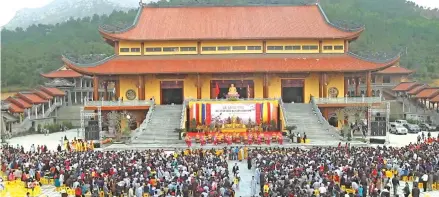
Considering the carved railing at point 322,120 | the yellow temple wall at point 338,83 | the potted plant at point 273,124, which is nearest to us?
the carved railing at point 322,120

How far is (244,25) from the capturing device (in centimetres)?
5178

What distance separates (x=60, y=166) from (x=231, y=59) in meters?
26.2

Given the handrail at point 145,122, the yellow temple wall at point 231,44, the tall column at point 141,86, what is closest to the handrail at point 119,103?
the handrail at point 145,122

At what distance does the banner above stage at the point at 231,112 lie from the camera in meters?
42.1

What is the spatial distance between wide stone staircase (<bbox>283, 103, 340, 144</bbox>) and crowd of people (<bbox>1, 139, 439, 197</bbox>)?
9.48 metres

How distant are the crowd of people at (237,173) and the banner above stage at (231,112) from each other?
12463 mm

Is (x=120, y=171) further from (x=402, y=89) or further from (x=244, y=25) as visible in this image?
(x=402, y=89)

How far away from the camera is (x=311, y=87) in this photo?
4912cm

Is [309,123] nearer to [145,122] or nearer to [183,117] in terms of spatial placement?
[183,117]

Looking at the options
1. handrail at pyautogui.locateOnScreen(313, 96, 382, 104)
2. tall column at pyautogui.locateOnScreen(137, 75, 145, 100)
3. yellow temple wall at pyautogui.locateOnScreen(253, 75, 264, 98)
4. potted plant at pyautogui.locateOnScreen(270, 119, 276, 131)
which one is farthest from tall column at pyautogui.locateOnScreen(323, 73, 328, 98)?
tall column at pyautogui.locateOnScreen(137, 75, 145, 100)

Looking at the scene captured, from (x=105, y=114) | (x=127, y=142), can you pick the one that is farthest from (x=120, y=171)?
(x=105, y=114)

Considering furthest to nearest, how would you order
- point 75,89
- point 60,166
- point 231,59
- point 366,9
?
point 366,9 → point 75,89 → point 231,59 → point 60,166

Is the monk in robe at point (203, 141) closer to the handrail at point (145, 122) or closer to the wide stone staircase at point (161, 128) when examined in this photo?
the wide stone staircase at point (161, 128)

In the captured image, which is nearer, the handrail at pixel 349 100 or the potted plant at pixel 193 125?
the potted plant at pixel 193 125
